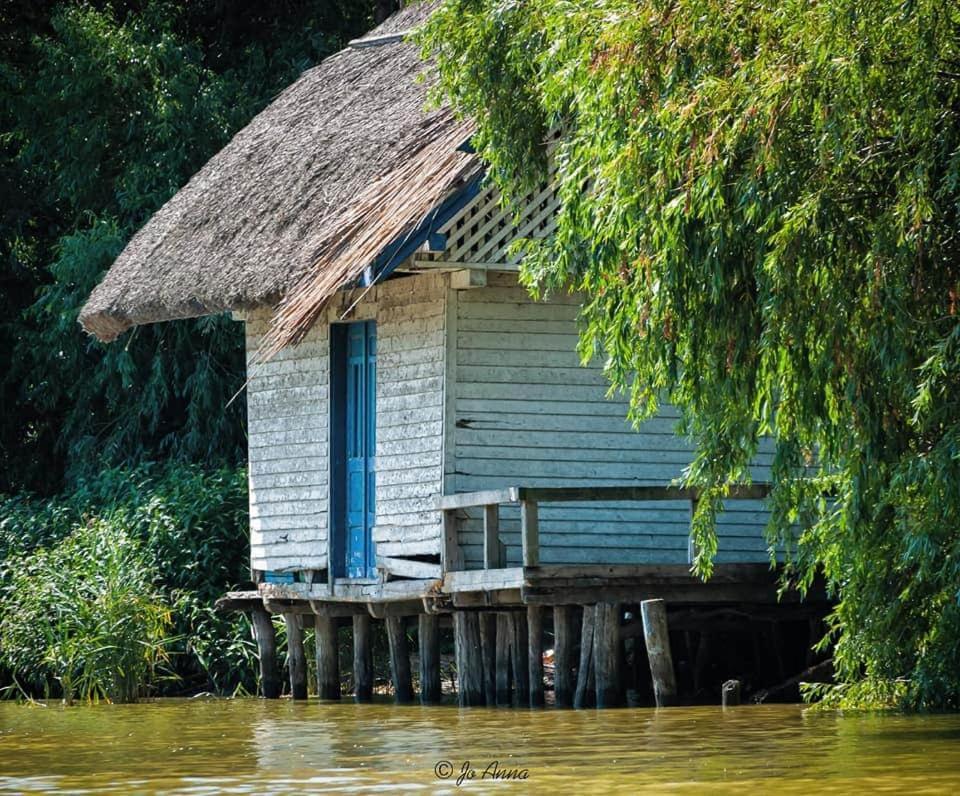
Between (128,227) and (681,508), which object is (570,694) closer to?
(681,508)

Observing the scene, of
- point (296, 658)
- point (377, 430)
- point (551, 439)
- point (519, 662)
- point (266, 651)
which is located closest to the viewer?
point (519, 662)

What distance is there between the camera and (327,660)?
1873cm

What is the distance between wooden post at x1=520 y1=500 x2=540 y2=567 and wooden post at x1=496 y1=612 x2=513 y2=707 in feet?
4.93

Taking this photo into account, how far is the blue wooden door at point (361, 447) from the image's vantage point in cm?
1758

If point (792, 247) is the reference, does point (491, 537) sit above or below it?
below

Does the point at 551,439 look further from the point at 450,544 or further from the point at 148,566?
the point at 148,566

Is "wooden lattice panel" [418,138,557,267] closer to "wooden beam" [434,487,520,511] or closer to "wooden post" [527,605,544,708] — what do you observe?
"wooden beam" [434,487,520,511]

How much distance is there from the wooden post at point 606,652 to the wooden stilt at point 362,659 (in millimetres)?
3428

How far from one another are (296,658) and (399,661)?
5.55ft

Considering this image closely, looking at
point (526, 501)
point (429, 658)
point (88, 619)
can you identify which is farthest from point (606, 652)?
point (88, 619)

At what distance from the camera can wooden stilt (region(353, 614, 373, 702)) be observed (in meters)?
18.1

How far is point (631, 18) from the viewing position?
11422 mm

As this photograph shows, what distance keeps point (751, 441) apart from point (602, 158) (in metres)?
2.01

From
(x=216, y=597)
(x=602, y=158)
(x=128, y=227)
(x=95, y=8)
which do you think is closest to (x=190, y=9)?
(x=95, y=8)
